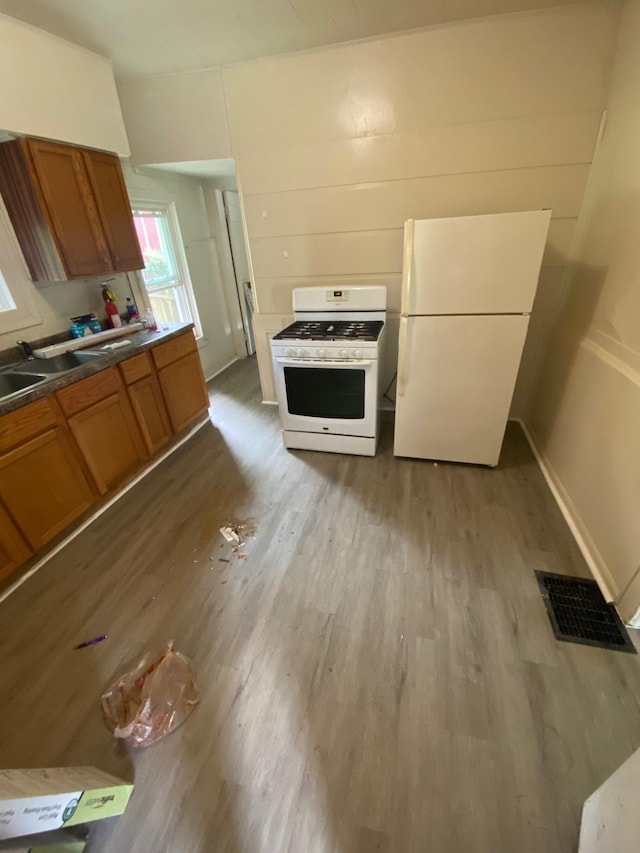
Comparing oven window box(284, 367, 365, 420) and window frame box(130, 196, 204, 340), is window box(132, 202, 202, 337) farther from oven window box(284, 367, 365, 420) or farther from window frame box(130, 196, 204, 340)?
oven window box(284, 367, 365, 420)

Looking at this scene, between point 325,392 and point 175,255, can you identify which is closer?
point 325,392

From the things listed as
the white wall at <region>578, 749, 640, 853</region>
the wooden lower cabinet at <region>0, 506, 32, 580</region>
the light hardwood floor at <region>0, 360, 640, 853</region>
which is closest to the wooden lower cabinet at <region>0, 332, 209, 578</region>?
the wooden lower cabinet at <region>0, 506, 32, 580</region>

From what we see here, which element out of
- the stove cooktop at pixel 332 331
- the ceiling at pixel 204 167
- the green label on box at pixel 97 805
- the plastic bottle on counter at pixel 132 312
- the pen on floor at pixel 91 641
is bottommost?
the pen on floor at pixel 91 641

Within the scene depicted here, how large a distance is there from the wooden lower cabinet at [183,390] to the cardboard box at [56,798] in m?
2.20

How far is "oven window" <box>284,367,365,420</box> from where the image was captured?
8.16ft

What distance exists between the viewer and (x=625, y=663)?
1.41 m

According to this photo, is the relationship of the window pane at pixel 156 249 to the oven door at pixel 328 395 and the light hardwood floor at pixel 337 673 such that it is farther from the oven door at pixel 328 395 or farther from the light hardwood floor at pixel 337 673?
the light hardwood floor at pixel 337 673

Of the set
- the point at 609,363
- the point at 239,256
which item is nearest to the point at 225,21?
the point at 239,256

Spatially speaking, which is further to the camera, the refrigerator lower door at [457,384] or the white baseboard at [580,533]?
the refrigerator lower door at [457,384]

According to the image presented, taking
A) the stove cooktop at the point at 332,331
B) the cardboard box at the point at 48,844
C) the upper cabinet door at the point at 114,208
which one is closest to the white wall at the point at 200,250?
the upper cabinet door at the point at 114,208

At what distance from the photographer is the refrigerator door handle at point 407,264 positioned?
2.01 metres

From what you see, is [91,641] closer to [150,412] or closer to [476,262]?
[150,412]

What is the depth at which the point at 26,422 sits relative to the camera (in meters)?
1.82

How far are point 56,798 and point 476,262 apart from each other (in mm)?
2641
